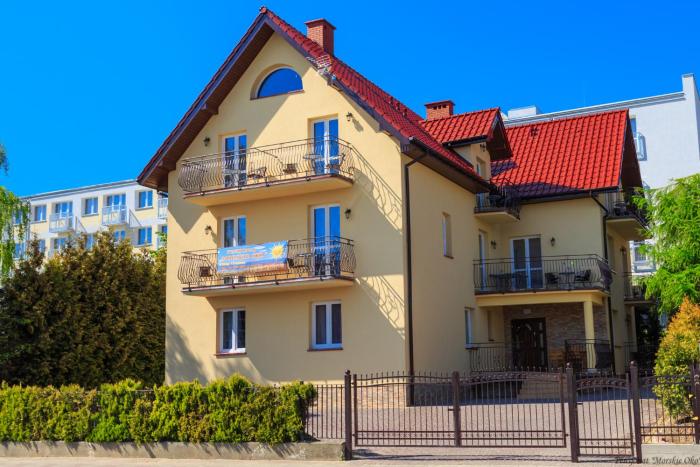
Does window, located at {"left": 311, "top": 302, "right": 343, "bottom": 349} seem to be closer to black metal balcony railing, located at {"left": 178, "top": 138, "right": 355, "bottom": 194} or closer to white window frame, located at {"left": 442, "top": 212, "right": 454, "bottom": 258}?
black metal balcony railing, located at {"left": 178, "top": 138, "right": 355, "bottom": 194}

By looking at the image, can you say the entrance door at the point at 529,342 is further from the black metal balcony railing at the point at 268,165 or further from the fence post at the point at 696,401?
the fence post at the point at 696,401

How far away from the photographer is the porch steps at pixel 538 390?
22297 millimetres

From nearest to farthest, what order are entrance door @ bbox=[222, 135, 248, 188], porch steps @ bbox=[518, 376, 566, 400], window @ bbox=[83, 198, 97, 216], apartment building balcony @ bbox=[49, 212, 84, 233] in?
porch steps @ bbox=[518, 376, 566, 400] → entrance door @ bbox=[222, 135, 248, 188] → apartment building balcony @ bbox=[49, 212, 84, 233] → window @ bbox=[83, 198, 97, 216]

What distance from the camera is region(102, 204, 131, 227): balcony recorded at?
197 feet

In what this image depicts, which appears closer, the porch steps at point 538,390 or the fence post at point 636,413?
the fence post at point 636,413

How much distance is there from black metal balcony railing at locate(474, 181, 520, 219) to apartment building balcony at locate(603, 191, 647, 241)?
320 centimetres

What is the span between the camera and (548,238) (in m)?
28.0

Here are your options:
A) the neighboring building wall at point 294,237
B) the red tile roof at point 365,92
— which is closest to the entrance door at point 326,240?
the neighboring building wall at point 294,237

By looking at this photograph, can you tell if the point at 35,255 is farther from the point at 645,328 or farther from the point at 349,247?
the point at 645,328

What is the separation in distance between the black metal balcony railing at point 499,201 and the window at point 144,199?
37023mm

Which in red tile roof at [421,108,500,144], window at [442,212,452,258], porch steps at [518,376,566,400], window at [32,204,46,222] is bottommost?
porch steps at [518,376,566,400]

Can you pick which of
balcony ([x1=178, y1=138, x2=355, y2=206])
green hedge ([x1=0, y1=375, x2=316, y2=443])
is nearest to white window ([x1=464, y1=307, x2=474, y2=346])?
balcony ([x1=178, y1=138, x2=355, y2=206])

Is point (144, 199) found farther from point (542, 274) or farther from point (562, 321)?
point (562, 321)

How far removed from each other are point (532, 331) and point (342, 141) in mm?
10000
